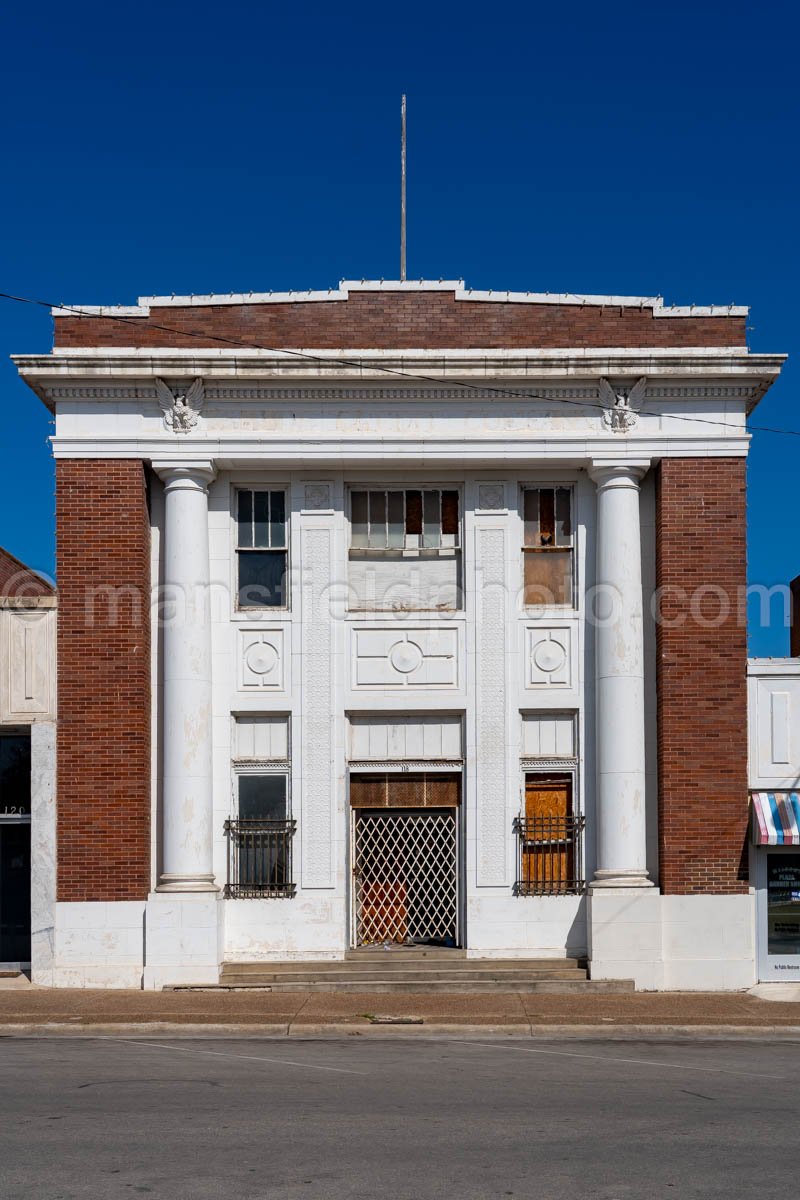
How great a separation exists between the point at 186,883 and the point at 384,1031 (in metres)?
3.71

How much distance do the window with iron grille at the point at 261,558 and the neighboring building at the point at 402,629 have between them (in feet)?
0.13

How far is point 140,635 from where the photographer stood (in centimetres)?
1816

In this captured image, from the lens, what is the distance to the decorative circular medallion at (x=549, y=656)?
18875 millimetres

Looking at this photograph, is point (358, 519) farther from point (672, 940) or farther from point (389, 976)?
point (672, 940)

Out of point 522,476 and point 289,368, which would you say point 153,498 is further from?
point 522,476

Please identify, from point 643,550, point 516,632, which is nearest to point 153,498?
point 516,632

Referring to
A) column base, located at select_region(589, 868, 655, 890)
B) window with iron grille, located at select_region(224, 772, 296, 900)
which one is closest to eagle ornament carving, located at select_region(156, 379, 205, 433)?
window with iron grille, located at select_region(224, 772, 296, 900)

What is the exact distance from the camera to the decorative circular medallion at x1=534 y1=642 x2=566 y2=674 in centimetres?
1888

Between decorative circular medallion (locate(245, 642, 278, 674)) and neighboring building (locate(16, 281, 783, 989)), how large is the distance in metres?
0.04

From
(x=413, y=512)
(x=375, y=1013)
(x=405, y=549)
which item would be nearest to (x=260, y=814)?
(x=375, y=1013)

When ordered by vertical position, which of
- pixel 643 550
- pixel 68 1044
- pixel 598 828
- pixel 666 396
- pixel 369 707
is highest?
pixel 666 396

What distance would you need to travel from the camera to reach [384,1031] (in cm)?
1524

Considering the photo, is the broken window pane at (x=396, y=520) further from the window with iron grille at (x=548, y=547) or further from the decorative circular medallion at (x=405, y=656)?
the window with iron grille at (x=548, y=547)

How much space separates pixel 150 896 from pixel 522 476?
23.4 feet
